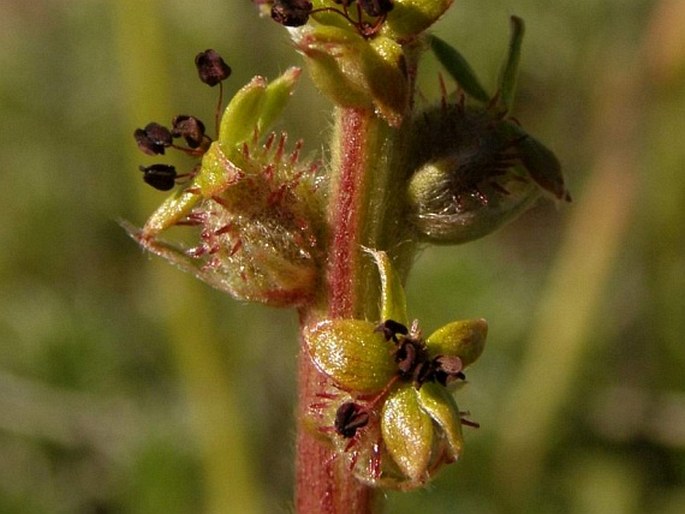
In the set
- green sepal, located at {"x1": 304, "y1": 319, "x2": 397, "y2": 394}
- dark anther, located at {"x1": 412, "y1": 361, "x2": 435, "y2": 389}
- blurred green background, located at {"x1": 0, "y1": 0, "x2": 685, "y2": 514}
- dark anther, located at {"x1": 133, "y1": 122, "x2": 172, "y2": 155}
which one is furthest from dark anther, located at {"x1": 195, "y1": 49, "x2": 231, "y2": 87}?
blurred green background, located at {"x1": 0, "y1": 0, "x2": 685, "y2": 514}

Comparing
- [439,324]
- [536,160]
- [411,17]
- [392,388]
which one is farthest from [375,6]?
[439,324]

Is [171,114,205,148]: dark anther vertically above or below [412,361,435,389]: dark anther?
above

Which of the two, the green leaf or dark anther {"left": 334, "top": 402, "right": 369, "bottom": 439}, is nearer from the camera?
dark anther {"left": 334, "top": 402, "right": 369, "bottom": 439}

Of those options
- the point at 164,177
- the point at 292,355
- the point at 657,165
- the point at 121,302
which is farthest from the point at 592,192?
the point at 164,177

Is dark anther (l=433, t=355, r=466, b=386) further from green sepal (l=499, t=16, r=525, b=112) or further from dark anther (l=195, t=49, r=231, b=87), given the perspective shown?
dark anther (l=195, t=49, r=231, b=87)

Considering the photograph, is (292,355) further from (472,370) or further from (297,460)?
(297,460)

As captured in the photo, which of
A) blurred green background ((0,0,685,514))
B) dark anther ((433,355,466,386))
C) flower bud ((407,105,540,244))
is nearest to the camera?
dark anther ((433,355,466,386))

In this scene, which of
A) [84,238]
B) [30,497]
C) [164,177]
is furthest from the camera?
[84,238]

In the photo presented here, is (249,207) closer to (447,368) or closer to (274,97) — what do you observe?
(274,97)

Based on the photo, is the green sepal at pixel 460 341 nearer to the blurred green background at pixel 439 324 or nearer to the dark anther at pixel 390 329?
the dark anther at pixel 390 329
